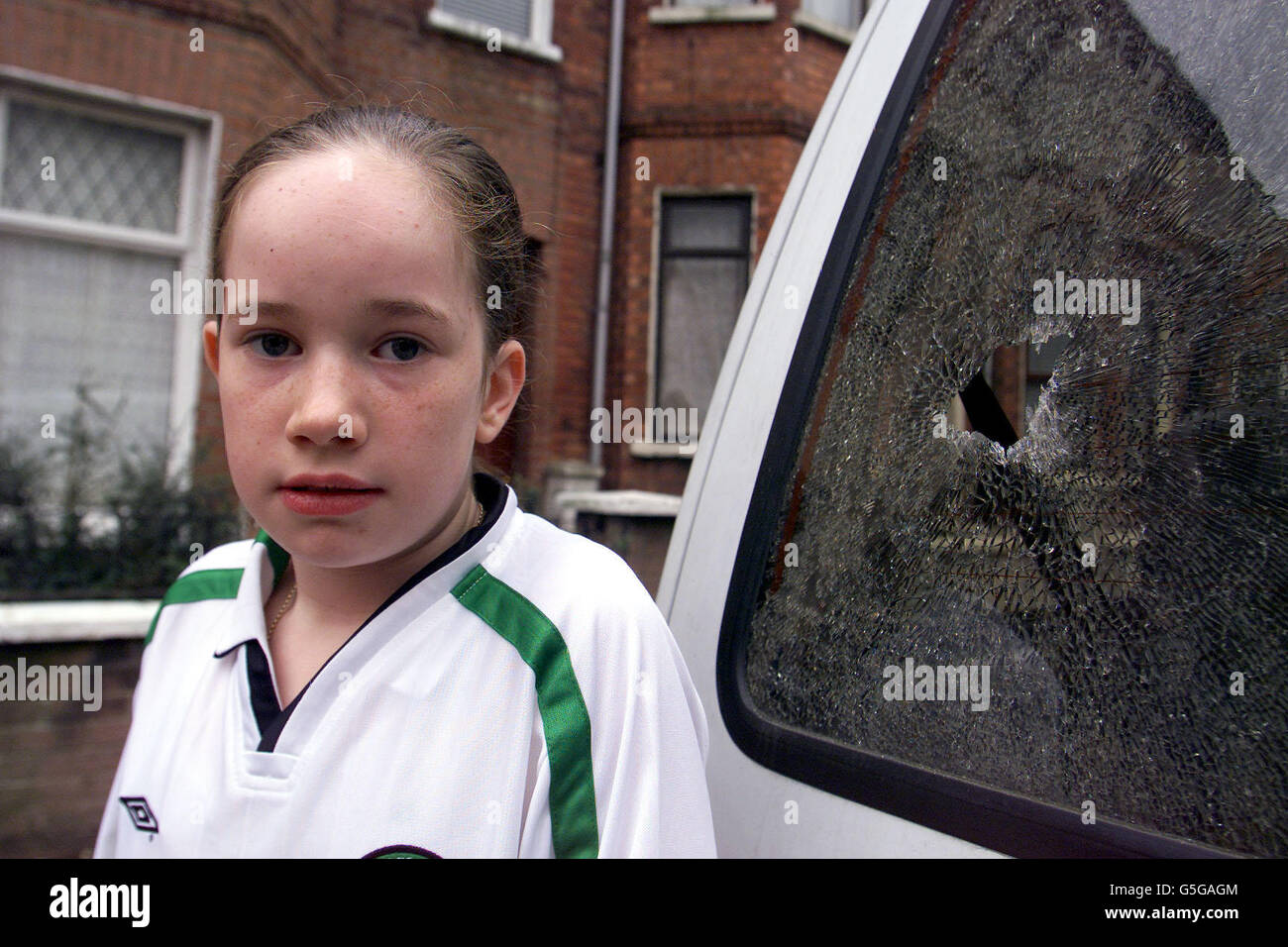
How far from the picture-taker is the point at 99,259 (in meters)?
6.09

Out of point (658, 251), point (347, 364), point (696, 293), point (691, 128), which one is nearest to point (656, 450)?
point (696, 293)

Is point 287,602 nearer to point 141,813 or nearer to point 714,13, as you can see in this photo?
point 141,813

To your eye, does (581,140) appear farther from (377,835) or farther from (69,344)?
(377,835)

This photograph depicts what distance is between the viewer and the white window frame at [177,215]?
568cm

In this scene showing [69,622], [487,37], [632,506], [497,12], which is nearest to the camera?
[69,622]

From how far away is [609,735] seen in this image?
0.94 m

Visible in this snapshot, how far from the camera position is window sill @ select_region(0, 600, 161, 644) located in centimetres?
365

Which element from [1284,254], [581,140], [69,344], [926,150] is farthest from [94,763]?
[581,140]

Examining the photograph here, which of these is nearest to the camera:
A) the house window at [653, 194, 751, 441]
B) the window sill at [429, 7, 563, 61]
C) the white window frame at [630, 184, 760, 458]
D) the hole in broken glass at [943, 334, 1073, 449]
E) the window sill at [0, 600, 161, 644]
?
the hole in broken glass at [943, 334, 1073, 449]

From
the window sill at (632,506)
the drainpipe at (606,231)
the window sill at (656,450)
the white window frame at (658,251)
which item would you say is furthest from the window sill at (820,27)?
the window sill at (632,506)

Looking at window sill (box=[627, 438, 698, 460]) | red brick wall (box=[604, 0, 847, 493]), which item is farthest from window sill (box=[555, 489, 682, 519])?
red brick wall (box=[604, 0, 847, 493])

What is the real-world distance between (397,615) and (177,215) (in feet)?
20.0

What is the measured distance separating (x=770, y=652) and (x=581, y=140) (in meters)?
8.61

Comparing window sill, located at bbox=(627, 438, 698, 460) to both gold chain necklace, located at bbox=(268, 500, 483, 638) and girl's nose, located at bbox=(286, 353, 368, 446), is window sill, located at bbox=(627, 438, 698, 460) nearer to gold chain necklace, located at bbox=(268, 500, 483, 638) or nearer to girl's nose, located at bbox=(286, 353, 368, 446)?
gold chain necklace, located at bbox=(268, 500, 483, 638)
